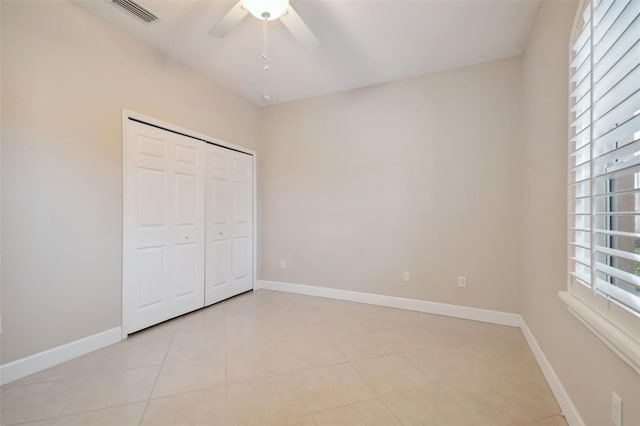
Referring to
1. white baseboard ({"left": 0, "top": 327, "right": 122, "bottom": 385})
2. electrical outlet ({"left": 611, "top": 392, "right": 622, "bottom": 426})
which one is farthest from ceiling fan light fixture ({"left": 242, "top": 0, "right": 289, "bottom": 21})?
white baseboard ({"left": 0, "top": 327, "right": 122, "bottom": 385})

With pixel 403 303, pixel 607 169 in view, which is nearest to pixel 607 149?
pixel 607 169

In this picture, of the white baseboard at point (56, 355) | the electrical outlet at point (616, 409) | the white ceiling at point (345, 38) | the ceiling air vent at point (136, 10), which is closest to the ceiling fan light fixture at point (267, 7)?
the white ceiling at point (345, 38)

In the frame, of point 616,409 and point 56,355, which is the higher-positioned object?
point 616,409

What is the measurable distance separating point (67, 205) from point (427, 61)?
3.70 metres

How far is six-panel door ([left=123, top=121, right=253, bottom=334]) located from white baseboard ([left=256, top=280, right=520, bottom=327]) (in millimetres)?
664

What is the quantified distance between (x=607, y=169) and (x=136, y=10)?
10.9 feet

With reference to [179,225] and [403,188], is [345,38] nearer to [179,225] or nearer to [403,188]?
[403,188]

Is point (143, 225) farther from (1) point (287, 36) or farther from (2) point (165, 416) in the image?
(1) point (287, 36)

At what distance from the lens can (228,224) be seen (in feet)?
12.4

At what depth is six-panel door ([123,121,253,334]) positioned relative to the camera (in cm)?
266

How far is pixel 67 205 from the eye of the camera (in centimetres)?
218

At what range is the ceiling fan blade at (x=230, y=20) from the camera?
1.90 m

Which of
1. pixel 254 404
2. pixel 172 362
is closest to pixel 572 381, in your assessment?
pixel 254 404

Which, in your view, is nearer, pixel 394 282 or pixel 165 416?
pixel 165 416
